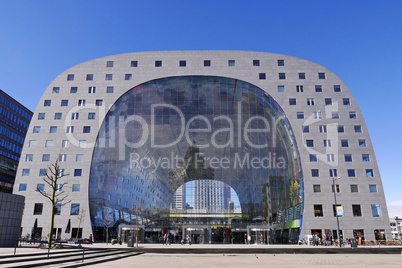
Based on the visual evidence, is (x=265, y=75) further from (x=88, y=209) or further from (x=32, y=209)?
(x=32, y=209)

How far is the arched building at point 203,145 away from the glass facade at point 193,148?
0.17 m

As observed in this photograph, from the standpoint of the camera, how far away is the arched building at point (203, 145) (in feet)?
155

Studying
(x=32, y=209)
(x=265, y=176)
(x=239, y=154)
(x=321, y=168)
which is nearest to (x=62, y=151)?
(x=32, y=209)

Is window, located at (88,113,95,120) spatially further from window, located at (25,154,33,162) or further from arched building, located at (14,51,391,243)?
window, located at (25,154,33,162)

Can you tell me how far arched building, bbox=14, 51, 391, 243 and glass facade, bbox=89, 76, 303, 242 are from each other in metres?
0.17

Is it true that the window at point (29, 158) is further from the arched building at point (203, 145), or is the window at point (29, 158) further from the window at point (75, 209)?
the window at point (75, 209)

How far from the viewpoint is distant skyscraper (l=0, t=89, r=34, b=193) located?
263ft

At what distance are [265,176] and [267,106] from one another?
1162cm

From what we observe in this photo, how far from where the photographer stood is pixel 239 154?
51719mm


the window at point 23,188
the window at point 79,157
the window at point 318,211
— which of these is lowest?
the window at point 318,211

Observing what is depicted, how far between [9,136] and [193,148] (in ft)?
191

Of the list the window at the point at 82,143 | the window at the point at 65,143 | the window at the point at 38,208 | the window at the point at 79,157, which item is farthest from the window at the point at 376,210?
the window at the point at 38,208

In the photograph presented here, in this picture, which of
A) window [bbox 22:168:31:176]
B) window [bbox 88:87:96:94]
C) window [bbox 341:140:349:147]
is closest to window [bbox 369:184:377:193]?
window [bbox 341:140:349:147]

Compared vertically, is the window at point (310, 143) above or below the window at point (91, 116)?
below
